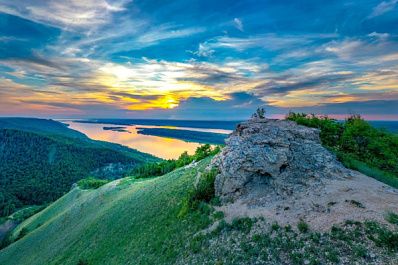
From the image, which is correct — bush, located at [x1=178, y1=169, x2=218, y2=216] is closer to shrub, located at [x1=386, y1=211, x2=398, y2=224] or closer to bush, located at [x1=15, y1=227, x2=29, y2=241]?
shrub, located at [x1=386, y1=211, x2=398, y2=224]

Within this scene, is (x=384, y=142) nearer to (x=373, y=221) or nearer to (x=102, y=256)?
(x=373, y=221)

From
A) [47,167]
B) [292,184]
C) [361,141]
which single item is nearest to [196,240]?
[292,184]

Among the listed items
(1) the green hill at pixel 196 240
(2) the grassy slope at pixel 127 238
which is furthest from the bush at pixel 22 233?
(1) the green hill at pixel 196 240

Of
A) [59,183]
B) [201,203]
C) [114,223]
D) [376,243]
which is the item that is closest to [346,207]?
[376,243]

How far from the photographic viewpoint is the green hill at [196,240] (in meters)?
7.29

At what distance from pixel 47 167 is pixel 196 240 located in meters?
192

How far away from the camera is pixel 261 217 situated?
10383 mm

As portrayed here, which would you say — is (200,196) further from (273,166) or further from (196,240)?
(273,166)

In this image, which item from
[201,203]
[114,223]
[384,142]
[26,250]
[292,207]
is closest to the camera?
[292,207]

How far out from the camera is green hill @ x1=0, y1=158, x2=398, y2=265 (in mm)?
7293

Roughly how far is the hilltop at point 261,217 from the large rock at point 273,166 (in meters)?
0.07

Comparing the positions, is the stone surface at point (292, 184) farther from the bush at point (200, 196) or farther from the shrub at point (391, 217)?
the bush at point (200, 196)

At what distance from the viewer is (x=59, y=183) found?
447ft

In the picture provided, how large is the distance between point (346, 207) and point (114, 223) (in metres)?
20.0
